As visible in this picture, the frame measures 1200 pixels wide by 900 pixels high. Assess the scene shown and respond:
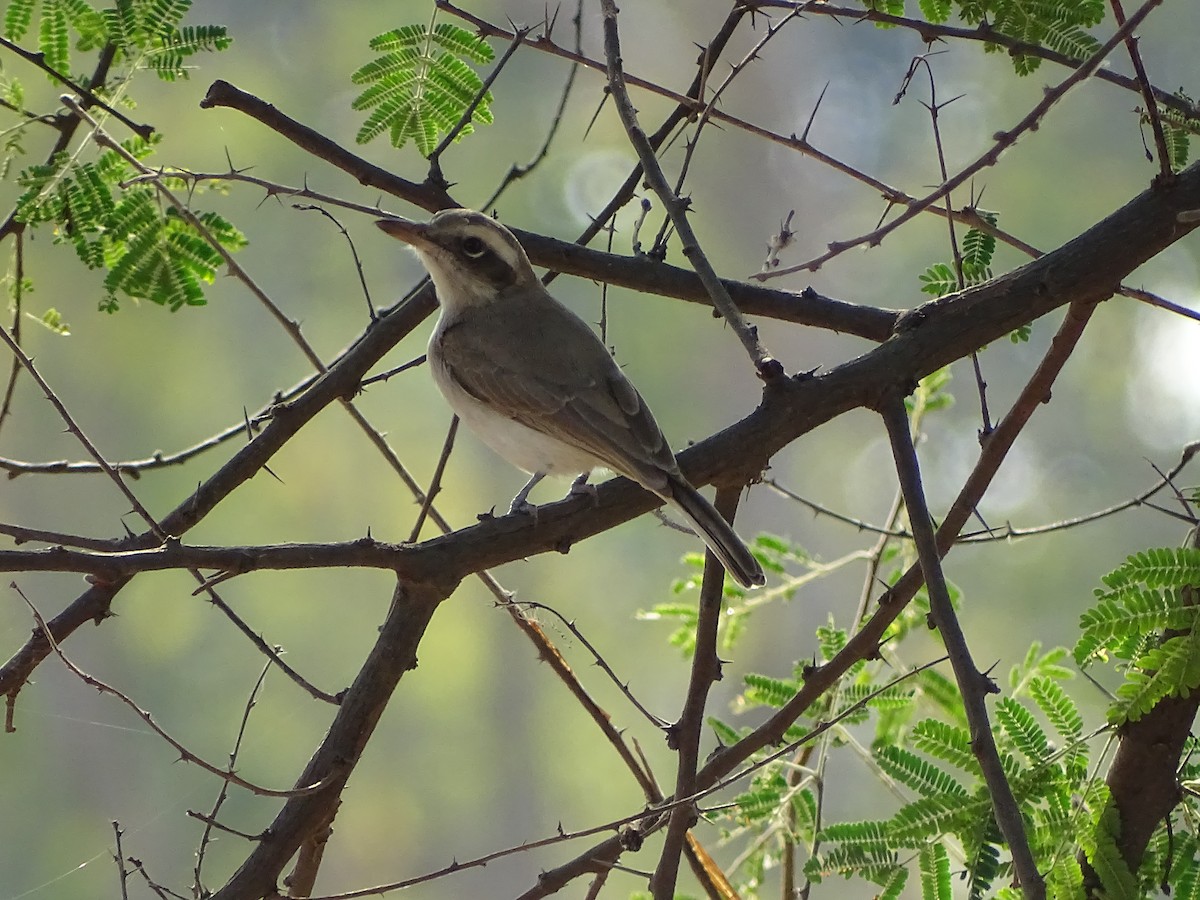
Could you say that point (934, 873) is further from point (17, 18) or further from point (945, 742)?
point (17, 18)

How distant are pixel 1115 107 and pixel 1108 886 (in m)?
7.85

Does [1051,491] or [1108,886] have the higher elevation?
[1051,491]

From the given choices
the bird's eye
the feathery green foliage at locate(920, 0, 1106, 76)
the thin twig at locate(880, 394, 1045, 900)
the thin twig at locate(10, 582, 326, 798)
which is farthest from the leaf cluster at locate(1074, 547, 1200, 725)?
the bird's eye

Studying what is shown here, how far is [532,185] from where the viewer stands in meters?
8.58

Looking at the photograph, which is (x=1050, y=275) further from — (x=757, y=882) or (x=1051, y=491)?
(x=1051, y=491)

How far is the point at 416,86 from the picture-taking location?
4207 millimetres

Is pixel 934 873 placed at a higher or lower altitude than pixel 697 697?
lower

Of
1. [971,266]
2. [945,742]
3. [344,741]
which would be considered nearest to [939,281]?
[971,266]

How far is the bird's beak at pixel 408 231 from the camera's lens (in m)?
4.19

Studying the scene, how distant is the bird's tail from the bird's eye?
148 cm

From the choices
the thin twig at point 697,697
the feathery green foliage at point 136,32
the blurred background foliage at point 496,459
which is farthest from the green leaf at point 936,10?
the blurred background foliage at point 496,459

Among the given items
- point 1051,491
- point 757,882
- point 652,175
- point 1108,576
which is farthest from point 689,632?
point 1051,491

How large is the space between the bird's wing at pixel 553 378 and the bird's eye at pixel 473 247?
26 centimetres

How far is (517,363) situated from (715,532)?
52.6 inches
